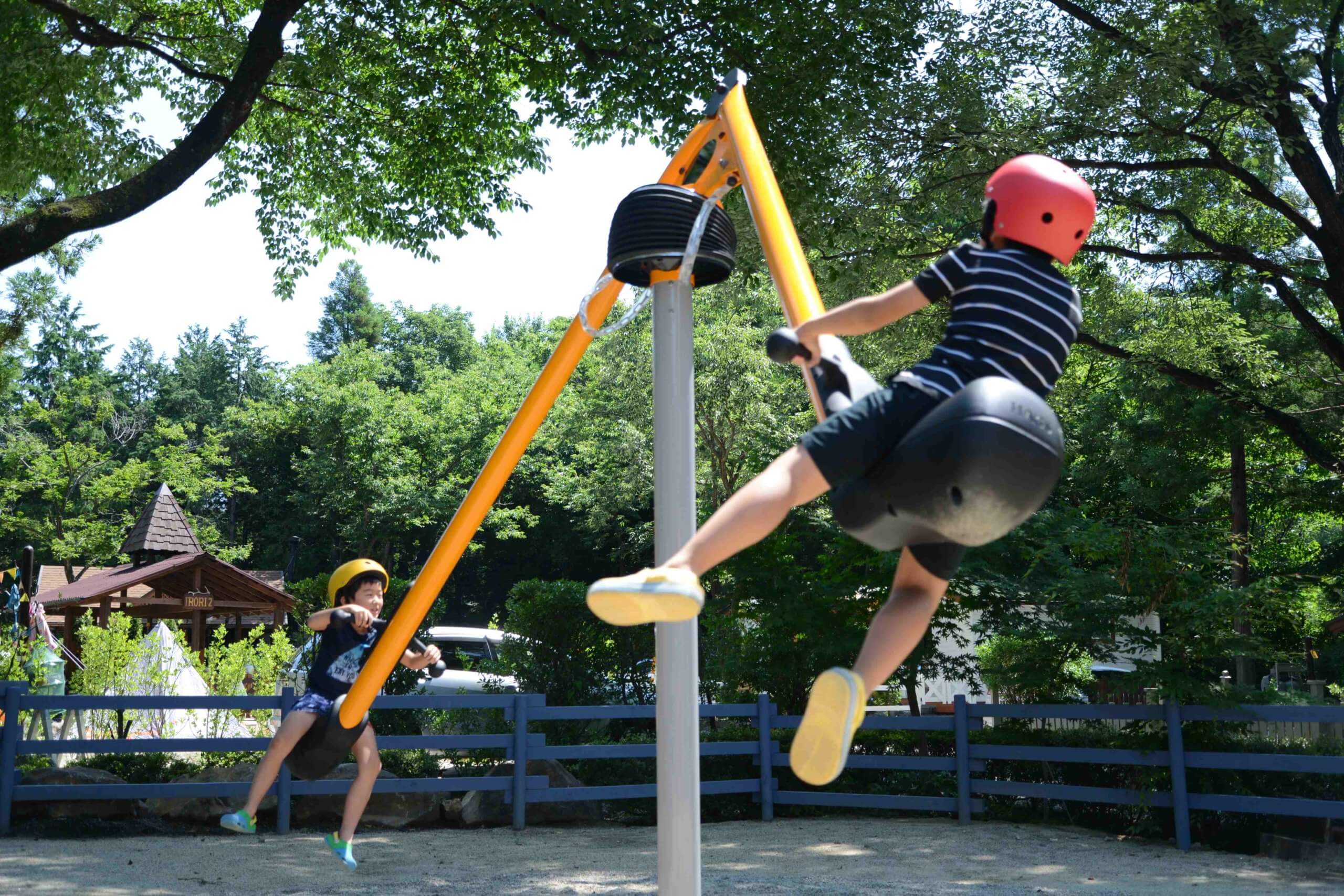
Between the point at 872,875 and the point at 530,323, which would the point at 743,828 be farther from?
the point at 530,323

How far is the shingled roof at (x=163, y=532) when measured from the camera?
74.3ft

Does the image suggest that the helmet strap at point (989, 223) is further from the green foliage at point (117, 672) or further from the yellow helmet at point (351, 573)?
the green foliage at point (117, 672)

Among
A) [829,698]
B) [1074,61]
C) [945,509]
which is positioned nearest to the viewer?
[945,509]

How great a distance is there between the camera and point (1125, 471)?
22000 mm

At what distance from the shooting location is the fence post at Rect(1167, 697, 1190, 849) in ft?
30.3

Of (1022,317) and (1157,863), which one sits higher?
(1022,317)

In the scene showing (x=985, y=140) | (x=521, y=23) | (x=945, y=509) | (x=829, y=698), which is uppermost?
(x=521, y=23)

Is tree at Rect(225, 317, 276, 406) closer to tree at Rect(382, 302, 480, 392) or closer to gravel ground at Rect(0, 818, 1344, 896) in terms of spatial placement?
tree at Rect(382, 302, 480, 392)

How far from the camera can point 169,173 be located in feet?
29.5

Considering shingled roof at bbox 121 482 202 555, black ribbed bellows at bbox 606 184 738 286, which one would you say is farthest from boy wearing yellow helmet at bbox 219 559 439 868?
shingled roof at bbox 121 482 202 555

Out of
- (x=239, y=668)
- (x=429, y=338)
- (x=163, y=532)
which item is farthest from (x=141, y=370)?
(x=239, y=668)

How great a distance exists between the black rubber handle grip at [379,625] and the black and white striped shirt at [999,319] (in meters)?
2.65

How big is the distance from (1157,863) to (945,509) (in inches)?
315

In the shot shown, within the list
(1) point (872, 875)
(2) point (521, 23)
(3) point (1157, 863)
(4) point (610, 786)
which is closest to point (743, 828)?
(4) point (610, 786)
